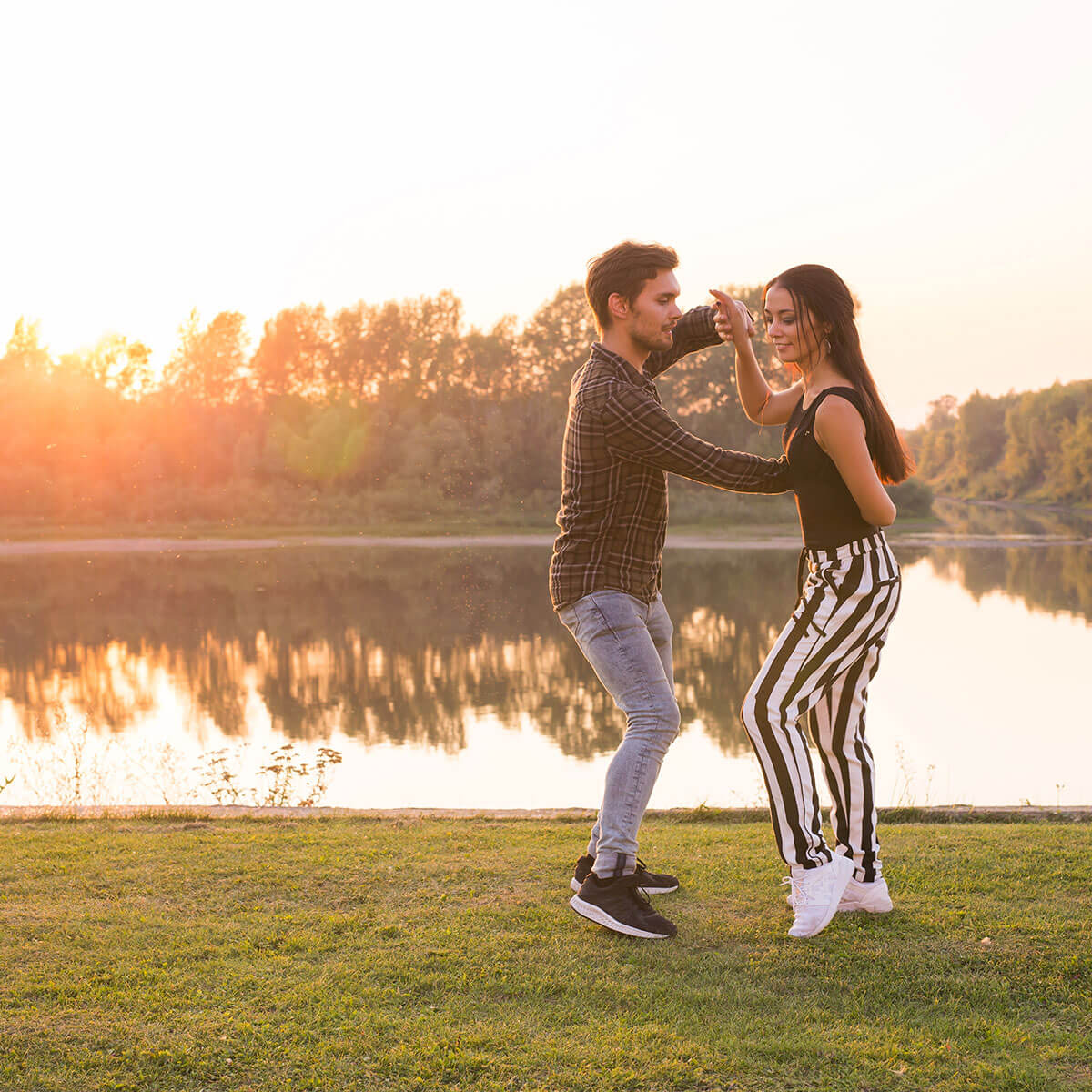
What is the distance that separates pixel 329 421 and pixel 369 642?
3071 cm

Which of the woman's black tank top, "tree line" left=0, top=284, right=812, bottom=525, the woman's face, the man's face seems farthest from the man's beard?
"tree line" left=0, top=284, right=812, bottom=525

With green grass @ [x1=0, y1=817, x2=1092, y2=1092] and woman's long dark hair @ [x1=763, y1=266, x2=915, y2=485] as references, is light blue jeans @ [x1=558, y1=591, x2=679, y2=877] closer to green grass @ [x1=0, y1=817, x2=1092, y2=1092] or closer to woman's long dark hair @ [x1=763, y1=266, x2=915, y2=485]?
green grass @ [x1=0, y1=817, x2=1092, y2=1092]

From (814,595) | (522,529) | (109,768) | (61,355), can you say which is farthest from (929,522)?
(814,595)

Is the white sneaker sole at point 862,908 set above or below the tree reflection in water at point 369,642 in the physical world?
above

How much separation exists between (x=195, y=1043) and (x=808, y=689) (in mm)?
2098

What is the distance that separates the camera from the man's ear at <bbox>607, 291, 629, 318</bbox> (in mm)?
3910

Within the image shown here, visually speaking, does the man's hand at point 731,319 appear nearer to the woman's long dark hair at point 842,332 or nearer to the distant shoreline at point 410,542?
the woman's long dark hair at point 842,332

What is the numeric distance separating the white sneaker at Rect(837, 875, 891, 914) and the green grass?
0.06 meters

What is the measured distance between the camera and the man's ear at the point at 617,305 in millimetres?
3910

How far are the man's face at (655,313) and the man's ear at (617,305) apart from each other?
16 millimetres

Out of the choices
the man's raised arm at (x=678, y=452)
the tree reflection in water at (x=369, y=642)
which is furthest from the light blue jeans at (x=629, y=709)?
the tree reflection in water at (x=369, y=642)

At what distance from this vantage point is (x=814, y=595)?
3.76 meters

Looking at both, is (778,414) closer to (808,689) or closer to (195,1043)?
(808,689)

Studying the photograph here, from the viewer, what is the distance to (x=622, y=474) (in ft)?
12.9
